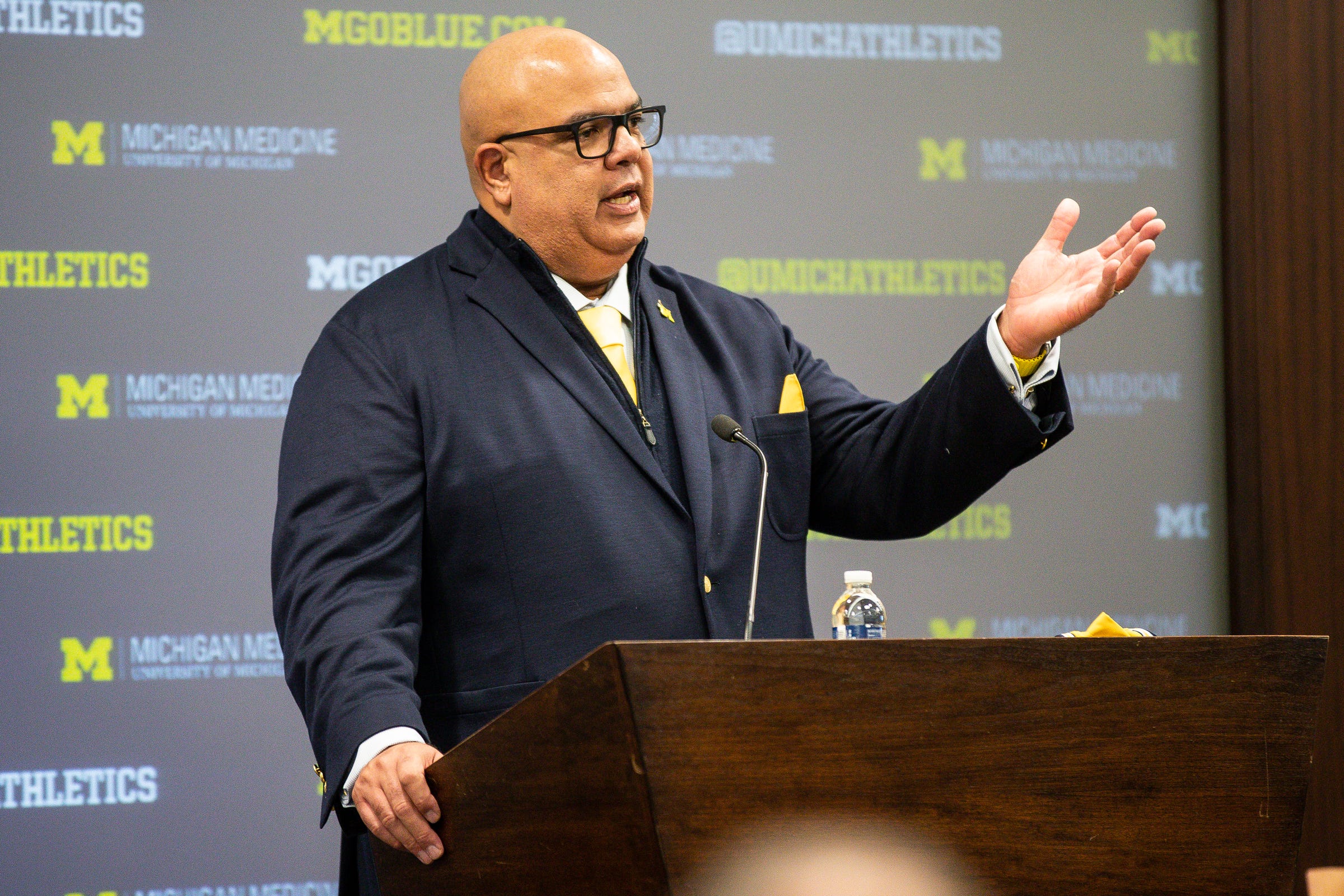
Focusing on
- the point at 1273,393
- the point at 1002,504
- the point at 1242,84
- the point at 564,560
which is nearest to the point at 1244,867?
the point at 564,560

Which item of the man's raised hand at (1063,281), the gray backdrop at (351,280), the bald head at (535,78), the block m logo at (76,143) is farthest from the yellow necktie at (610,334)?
the block m logo at (76,143)

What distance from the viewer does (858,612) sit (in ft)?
10.6

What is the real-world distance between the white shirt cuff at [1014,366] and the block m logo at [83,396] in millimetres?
2467

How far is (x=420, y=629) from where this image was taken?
6.05 ft

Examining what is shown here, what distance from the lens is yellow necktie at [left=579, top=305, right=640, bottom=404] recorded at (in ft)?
6.84

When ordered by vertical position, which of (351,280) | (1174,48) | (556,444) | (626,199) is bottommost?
(556,444)

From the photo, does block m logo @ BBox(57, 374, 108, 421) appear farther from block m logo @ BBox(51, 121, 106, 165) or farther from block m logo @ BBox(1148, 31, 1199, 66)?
block m logo @ BBox(1148, 31, 1199, 66)

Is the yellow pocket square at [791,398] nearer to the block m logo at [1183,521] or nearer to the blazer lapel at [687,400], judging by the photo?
the blazer lapel at [687,400]

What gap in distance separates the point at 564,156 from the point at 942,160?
2.13 meters

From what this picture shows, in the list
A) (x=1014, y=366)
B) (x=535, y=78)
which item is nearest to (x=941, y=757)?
(x=1014, y=366)

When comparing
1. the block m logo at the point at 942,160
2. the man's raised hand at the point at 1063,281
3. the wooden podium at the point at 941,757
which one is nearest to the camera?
the wooden podium at the point at 941,757

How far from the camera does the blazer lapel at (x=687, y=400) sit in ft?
6.38

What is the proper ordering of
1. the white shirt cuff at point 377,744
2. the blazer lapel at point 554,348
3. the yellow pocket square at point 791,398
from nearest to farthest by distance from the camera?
the white shirt cuff at point 377,744
the blazer lapel at point 554,348
the yellow pocket square at point 791,398

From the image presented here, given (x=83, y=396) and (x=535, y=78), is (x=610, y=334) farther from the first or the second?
(x=83, y=396)
